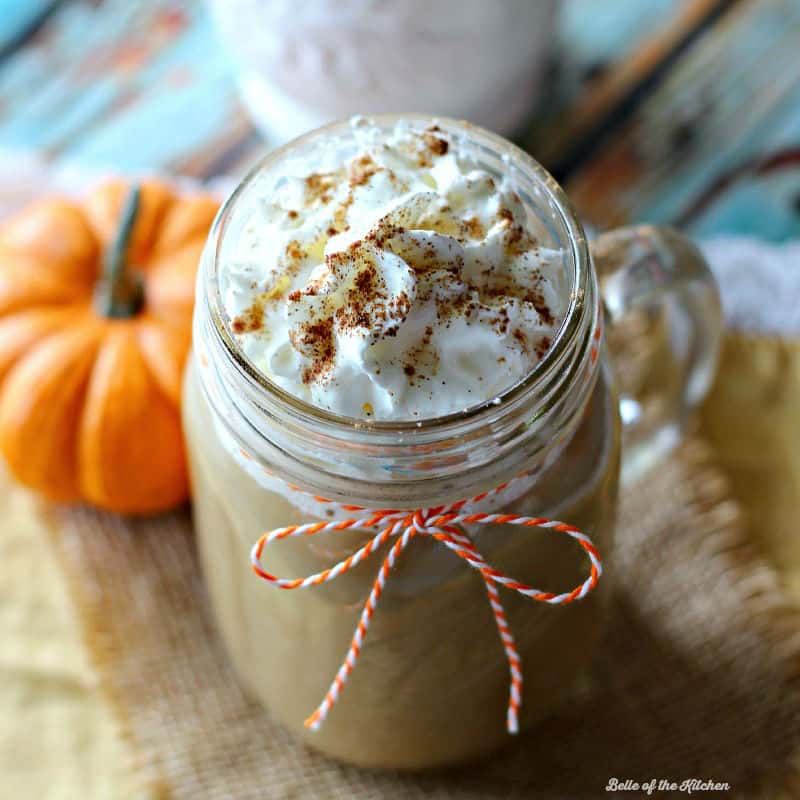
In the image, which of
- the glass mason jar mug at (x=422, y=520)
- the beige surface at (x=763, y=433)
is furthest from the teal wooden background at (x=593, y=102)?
the glass mason jar mug at (x=422, y=520)

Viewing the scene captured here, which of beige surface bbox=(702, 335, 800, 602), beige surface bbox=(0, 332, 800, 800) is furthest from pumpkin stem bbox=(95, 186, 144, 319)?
beige surface bbox=(702, 335, 800, 602)

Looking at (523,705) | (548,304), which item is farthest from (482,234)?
(523,705)

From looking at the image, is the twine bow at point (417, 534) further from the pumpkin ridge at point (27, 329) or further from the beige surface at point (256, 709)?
the pumpkin ridge at point (27, 329)

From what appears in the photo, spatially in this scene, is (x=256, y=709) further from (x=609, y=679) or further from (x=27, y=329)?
(x=27, y=329)

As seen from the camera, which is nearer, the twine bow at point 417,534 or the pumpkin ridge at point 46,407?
the twine bow at point 417,534

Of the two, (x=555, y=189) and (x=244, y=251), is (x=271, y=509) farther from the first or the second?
(x=555, y=189)

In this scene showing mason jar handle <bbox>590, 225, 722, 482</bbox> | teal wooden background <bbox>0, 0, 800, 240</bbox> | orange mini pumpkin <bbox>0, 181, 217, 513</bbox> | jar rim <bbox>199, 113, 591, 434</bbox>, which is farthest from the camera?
teal wooden background <bbox>0, 0, 800, 240</bbox>

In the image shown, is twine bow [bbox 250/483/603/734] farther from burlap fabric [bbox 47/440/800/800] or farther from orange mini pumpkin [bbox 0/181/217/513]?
orange mini pumpkin [bbox 0/181/217/513]
